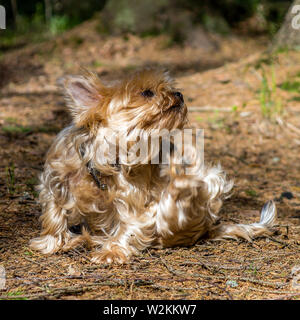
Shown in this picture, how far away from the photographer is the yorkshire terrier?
370cm

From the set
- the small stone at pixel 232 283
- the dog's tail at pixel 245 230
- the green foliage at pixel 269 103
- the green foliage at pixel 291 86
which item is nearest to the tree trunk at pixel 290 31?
the green foliage at pixel 291 86

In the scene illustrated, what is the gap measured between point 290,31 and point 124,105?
235 inches

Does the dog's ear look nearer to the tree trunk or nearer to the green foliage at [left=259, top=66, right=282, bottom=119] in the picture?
the green foliage at [left=259, top=66, right=282, bottom=119]

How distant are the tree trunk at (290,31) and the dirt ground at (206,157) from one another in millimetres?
227

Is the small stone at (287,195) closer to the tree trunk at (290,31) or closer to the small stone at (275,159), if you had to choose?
the small stone at (275,159)

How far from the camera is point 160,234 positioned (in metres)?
3.96

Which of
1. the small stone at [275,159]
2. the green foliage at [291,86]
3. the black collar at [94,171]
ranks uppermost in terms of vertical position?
the green foliage at [291,86]

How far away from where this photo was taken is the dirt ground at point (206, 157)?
3244 mm

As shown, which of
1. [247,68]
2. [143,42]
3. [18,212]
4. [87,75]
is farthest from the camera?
[143,42]

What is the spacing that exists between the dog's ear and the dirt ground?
1.16m

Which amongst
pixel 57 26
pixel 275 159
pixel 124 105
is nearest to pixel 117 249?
pixel 124 105

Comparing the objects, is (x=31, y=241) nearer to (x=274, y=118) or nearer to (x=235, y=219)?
(x=235, y=219)

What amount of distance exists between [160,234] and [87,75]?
1496 mm
